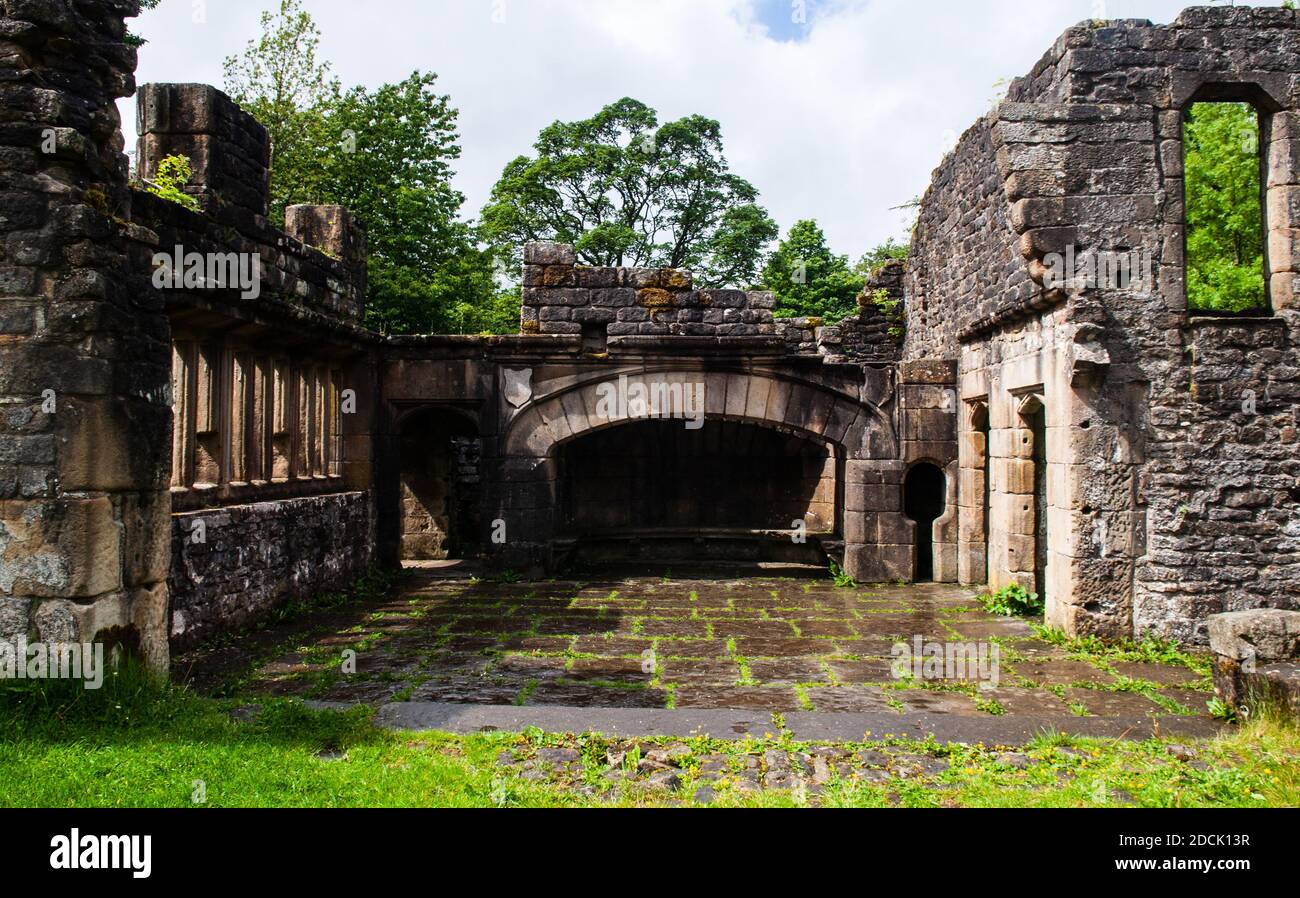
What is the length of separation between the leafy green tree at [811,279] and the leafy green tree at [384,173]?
30.6 feet

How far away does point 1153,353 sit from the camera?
295 inches

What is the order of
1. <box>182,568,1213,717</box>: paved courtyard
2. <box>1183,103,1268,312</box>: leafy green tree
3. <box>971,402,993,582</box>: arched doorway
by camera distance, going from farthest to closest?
<box>1183,103,1268,312</box>: leafy green tree → <box>971,402,993,582</box>: arched doorway → <box>182,568,1213,717</box>: paved courtyard

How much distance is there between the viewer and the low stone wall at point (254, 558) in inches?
271

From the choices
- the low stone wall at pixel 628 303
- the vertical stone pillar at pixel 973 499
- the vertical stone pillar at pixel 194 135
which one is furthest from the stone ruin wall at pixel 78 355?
the vertical stone pillar at pixel 973 499

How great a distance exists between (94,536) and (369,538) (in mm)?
6157

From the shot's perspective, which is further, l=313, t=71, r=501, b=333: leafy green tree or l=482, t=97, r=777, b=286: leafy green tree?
l=482, t=97, r=777, b=286: leafy green tree

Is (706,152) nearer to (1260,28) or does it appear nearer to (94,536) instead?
(1260,28)

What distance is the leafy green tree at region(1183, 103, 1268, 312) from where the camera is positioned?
1499 cm

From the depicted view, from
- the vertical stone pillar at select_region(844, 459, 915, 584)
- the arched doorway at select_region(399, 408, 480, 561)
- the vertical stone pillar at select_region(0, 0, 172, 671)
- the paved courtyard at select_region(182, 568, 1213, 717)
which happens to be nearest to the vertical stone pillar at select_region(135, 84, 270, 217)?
the vertical stone pillar at select_region(0, 0, 172, 671)

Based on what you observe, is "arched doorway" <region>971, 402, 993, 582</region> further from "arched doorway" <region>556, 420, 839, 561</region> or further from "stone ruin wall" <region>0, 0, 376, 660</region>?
"stone ruin wall" <region>0, 0, 376, 660</region>

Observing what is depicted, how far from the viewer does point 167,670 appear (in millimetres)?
5352

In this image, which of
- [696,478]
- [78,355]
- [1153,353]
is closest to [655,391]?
[696,478]

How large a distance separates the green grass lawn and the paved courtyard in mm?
853

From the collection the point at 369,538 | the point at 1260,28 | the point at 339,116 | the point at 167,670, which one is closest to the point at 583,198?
the point at 339,116
